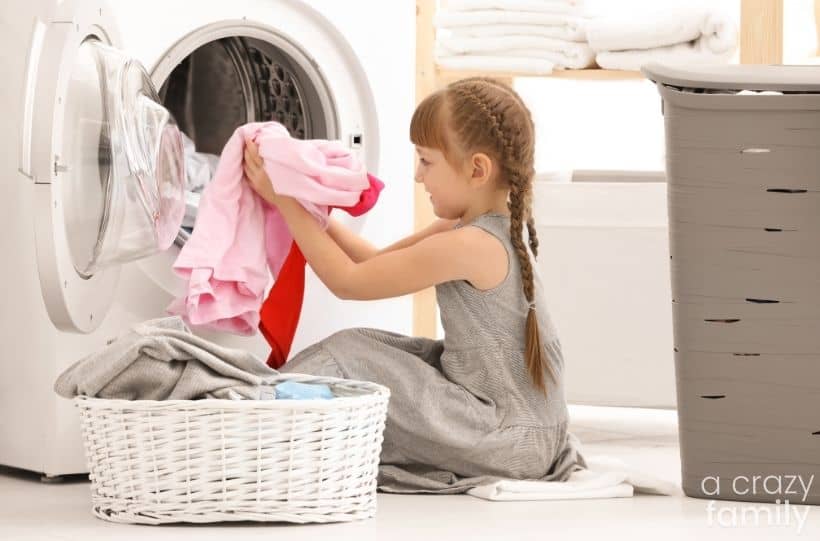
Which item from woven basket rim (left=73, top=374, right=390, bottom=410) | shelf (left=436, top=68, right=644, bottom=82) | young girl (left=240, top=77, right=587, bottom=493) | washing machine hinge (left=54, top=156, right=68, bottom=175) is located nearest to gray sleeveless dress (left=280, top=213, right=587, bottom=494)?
young girl (left=240, top=77, right=587, bottom=493)

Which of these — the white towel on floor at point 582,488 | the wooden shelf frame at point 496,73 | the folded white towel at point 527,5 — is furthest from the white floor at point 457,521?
the folded white towel at point 527,5

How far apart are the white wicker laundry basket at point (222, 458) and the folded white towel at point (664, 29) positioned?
119 cm

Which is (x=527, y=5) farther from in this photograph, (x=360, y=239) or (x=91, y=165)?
(x=91, y=165)

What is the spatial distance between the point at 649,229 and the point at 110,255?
0.94 meters

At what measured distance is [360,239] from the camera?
194 centimetres

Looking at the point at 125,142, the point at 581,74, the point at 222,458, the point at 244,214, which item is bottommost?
the point at 222,458

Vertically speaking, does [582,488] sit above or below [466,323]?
below

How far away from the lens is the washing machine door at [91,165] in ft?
4.78

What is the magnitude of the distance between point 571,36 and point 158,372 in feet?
4.20

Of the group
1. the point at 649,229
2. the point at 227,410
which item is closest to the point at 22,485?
the point at 227,410

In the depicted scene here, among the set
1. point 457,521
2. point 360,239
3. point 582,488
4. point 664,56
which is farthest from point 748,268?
point 664,56

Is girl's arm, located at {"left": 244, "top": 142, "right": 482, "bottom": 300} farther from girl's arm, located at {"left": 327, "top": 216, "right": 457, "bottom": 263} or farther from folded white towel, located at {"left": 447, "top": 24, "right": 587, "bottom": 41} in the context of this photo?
folded white towel, located at {"left": 447, "top": 24, "right": 587, "bottom": 41}

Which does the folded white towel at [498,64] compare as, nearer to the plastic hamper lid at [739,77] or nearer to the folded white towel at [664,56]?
the folded white towel at [664,56]

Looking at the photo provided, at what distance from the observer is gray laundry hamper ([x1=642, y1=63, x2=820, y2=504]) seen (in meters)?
1.55
